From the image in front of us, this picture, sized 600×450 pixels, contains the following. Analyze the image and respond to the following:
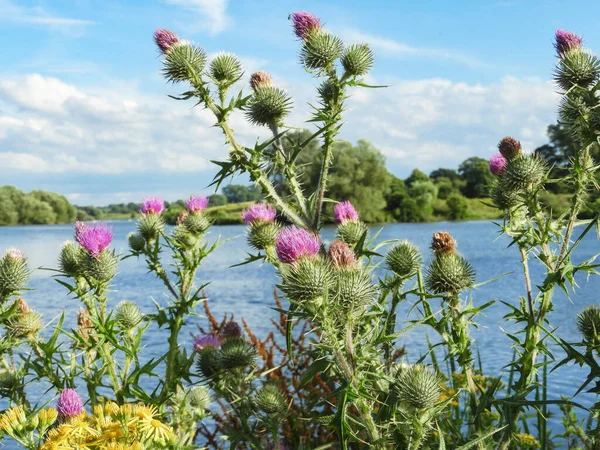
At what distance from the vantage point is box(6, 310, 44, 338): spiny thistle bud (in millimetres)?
4004

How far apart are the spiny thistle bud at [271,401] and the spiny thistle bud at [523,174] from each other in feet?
6.12

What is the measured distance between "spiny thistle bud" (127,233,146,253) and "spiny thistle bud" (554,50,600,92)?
3.23 meters

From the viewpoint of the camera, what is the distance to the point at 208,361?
371 cm

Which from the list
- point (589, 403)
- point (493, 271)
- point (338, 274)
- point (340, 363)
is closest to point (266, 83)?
point (338, 274)

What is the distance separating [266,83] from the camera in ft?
13.0

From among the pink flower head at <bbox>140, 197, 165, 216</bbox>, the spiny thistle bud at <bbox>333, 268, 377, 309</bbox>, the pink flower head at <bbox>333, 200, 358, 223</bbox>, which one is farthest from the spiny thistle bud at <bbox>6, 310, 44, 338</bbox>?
the spiny thistle bud at <bbox>333, 268, 377, 309</bbox>

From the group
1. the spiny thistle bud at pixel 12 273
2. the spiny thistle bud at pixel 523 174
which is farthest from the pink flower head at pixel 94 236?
the spiny thistle bud at pixel 523 174

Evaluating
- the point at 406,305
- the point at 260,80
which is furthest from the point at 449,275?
the point at 406,305

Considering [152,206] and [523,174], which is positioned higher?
[523,174]

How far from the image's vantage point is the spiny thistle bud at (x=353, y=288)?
2.34m

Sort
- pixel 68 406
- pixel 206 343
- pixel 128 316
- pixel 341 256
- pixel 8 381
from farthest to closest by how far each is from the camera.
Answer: pixel 128 316 → pixel 206 343 → pixel 8 381 → pixel 68 406 → pixel 341 256

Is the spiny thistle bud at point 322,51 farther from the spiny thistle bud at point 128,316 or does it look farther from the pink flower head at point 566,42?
the spiny thistle bud at point 128,316

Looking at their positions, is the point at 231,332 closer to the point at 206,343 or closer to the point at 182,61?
the point at 206,343

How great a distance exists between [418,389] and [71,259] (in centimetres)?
267
